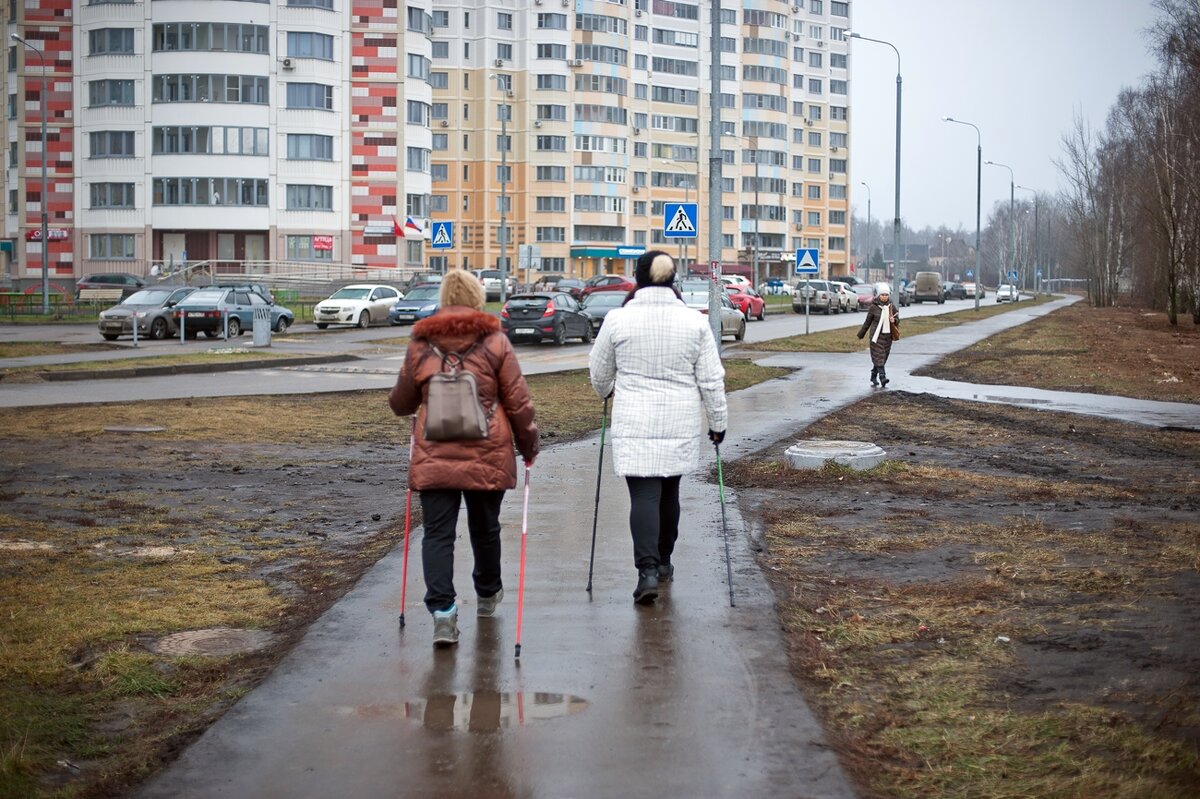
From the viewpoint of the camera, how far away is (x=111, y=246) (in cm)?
7694

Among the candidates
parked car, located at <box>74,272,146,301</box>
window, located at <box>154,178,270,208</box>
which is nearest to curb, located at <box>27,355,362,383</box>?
parked car, located at <box>74,272,146,301</box>

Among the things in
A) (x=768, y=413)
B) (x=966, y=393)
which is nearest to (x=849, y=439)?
(x=768, y=413)

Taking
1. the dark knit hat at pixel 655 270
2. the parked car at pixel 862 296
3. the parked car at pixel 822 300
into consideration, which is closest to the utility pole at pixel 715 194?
the dark knit hat at pixel 655 270

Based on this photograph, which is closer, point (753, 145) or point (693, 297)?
point (693, 297)

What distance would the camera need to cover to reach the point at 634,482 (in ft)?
24.5

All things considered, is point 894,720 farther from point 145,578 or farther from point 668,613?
point 145,578

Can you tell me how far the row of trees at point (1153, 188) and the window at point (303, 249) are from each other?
42.5m

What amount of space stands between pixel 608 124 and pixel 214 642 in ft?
369

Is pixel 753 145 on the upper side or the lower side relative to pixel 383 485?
upper

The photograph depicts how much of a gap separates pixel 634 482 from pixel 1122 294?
124100mm

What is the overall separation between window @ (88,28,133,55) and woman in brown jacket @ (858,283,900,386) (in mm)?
63428

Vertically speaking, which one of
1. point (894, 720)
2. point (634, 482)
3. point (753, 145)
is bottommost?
point (894, 720)

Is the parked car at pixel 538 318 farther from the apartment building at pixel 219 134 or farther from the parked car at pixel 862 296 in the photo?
the parked car at pixel 862 296

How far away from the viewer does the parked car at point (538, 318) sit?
37.9 m
